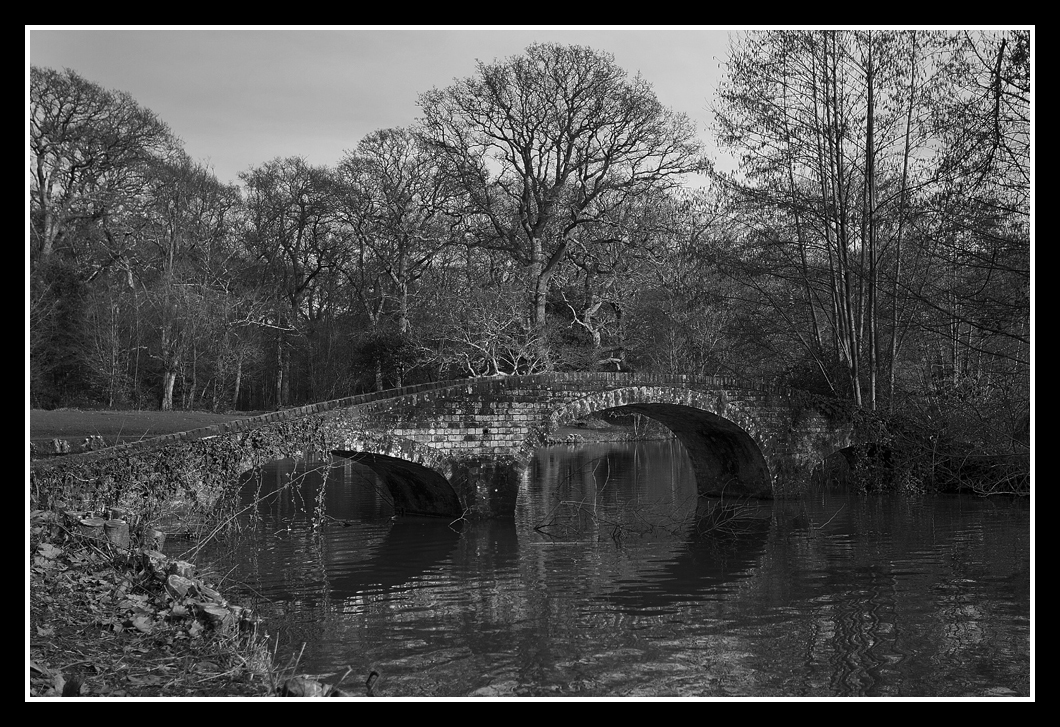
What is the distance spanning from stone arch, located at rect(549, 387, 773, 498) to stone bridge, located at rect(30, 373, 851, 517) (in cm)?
2

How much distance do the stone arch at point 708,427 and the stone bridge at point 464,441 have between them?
2cm

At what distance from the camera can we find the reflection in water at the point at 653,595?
766 centimetres

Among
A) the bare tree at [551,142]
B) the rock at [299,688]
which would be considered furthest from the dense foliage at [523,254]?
the rock at [299,688]

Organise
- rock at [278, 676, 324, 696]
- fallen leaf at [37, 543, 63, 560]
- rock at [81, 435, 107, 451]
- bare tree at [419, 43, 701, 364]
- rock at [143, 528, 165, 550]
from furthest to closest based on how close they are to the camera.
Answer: bare tree at [419, 43, 701, 364], rock at [81, 435, 107, 451], rock at [143, 528, 165, 550], fallen leaf at [37, 543, 63, 560], rock at [278, 676, 324, 696]

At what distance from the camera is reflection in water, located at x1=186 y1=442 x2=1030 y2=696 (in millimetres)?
7660

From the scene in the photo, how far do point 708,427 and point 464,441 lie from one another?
5964 millimetres

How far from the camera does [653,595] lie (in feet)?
34.1

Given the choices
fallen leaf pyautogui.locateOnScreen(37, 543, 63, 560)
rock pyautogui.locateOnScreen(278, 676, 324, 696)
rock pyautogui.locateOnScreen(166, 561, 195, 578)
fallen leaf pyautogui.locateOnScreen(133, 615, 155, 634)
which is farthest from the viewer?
rock pyautogui.locateOnScreen(166, 561, 195, 578)

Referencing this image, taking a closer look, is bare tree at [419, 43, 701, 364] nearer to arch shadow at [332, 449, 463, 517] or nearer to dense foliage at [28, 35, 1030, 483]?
dense foliage at [28, 35, 1030, 483]

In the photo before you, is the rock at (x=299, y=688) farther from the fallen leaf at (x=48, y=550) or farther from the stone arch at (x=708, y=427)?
the stone arch at (x=708, y=427)

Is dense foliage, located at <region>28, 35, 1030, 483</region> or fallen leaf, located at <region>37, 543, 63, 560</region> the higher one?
dense foliage, located at <region>28, 35, 1030, 483</region>

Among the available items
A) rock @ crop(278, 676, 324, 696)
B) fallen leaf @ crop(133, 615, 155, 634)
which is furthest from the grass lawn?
Result: rock @ crop(278, 676, 324, 696)

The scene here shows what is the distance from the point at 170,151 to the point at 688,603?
23.2 m

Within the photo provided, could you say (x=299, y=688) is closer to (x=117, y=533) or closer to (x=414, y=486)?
(x=117, y=533)
